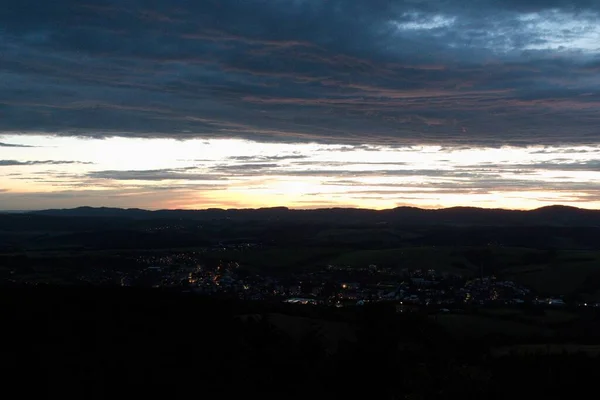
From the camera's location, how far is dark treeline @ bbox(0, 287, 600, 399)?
26375 mm

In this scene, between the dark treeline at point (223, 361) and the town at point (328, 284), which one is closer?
the dark treeline at point (223, 361)

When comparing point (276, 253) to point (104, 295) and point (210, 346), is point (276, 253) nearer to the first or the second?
point (104, 295)

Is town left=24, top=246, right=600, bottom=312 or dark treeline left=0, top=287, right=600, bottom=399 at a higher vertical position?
dark treeline left=0, top=287, right=600, bottom=399

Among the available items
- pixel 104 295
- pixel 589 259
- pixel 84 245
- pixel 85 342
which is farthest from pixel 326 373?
pixel 84 245

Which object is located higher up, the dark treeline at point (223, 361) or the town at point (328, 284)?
the dark treeline at point (223, 361)

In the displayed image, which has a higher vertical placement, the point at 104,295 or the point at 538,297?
the point at 104,295

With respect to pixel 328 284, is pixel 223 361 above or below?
above

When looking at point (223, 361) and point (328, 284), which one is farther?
point (328, 284)

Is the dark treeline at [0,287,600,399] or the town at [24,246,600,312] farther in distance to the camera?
the town at [24,246,600,312]

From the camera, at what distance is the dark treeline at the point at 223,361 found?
2638cm

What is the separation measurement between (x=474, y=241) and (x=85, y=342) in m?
116

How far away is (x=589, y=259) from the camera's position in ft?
322

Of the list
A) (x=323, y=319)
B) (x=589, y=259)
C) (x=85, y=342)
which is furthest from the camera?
(x=589, y=259)

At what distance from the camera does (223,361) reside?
2978cm
